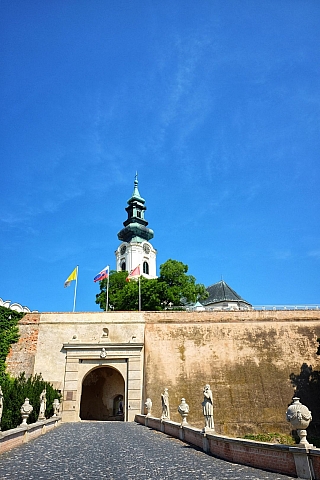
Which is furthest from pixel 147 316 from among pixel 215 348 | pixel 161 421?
pixel 161 421

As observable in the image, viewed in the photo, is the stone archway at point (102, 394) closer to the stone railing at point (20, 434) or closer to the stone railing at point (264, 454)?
the stone railing at point (20, 434)

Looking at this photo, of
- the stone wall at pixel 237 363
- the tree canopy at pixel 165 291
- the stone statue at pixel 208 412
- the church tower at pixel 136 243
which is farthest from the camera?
the church tower at pixel 136 243

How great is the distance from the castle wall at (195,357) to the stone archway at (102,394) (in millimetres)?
4649

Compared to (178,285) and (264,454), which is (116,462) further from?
(178,285)

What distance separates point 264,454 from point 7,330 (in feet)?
84.1

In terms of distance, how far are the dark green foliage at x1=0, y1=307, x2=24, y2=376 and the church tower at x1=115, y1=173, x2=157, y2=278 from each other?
109 ft

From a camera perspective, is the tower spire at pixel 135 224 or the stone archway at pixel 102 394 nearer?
the stone archway at pixel 102 394

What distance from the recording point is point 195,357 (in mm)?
29562

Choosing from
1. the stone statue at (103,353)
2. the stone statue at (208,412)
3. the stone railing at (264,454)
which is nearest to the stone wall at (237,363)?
the stone statue at (103,353)

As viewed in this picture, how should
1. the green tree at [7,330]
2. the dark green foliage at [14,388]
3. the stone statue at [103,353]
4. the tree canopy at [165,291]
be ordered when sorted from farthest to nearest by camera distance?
the tree canopy at [165,291] < the green tree at [7,330] < the stone statue at [103,353] < the dark green foliage at [14,388]

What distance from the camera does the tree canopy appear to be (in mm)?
42906

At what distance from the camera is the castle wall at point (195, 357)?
87.7 feet

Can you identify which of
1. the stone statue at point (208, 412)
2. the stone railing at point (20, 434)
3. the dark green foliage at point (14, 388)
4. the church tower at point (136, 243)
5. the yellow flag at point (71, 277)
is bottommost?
the stone railing at point (20, 434)

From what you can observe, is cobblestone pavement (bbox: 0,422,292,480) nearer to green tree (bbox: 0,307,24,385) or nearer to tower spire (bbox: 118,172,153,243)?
green tree (bbox: 0,307,24,385)
